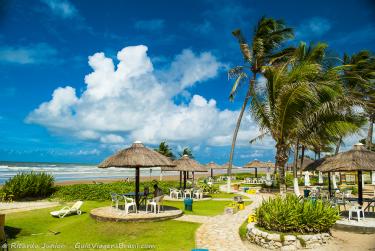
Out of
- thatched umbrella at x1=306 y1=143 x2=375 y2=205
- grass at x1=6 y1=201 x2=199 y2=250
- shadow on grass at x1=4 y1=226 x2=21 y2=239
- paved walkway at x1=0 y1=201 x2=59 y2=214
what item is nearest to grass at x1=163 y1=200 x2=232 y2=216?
grass at x1=6 y1=201 x2=199 y2=250

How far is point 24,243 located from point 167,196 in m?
11.4

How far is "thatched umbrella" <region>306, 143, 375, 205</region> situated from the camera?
1117 centimetres

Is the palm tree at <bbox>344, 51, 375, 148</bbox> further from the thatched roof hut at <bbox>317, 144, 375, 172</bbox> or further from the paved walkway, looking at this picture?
the paved walkway

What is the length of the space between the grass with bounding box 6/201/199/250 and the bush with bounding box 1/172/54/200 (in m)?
5.73

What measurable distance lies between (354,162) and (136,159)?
770 centimetres

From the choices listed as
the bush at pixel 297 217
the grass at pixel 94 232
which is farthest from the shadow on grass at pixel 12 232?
the bush at pixel 297 217

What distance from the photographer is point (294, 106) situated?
12.3m

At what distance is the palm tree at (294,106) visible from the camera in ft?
40.4

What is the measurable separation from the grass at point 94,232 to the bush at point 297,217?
2.20m

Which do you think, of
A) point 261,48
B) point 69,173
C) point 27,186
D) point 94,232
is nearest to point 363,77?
point 261,48

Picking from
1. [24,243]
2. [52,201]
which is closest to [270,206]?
[24,243]

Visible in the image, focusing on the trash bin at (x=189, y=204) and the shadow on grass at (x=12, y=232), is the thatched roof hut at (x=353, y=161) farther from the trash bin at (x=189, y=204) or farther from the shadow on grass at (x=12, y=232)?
the shadow on grass at (x=12, y=232)

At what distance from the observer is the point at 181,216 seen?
478 inches

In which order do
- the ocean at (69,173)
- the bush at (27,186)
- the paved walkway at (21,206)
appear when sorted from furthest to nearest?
the ocean at (69,173), the bush at (27,186), the paved walkway at (21,206)
